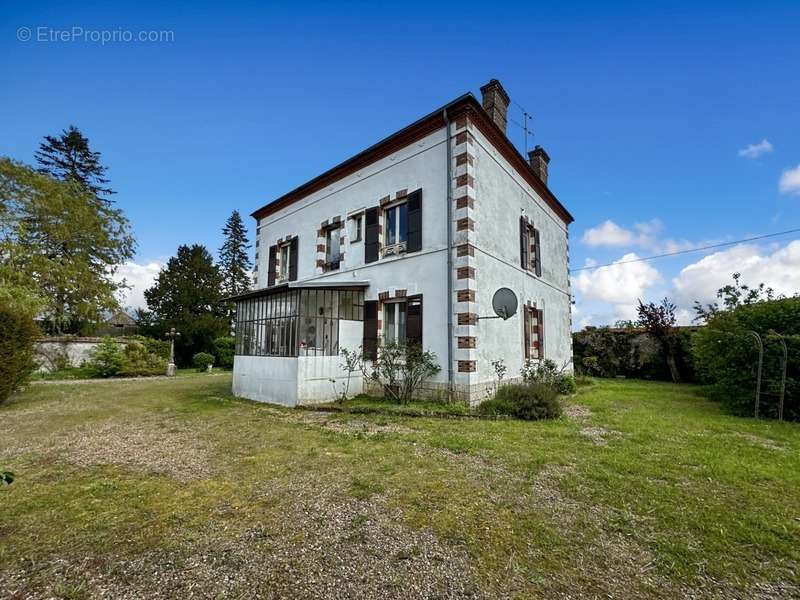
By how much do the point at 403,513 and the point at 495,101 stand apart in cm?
1128

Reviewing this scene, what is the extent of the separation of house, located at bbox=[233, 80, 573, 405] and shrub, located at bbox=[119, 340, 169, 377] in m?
10.6

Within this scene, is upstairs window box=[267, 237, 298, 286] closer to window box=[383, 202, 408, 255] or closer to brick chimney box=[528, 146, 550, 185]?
window box=[383, 202, 408, 255]

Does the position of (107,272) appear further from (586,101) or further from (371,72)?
(586,101)

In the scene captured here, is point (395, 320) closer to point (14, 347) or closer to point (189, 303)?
point (14, 347)

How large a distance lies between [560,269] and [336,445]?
12.5 metres

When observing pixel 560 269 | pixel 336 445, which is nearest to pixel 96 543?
pixel 336 445

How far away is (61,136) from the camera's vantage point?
1142 inches

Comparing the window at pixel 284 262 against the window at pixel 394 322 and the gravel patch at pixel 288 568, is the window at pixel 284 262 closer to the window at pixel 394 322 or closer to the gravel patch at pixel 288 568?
the window at pixel 394 322

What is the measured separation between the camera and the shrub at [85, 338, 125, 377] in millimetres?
16547

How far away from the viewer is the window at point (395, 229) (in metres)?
9.62

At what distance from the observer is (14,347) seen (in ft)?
28.5

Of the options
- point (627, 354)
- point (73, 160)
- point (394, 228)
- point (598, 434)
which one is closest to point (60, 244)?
point (73, 160)

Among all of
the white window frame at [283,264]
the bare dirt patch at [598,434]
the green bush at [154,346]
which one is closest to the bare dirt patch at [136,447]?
the bare dirt patch at [598,434]

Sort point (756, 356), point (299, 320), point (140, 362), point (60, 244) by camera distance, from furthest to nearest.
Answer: point (60, 244)
point (140, 362)
point (299, 320)
point (756, 356)
